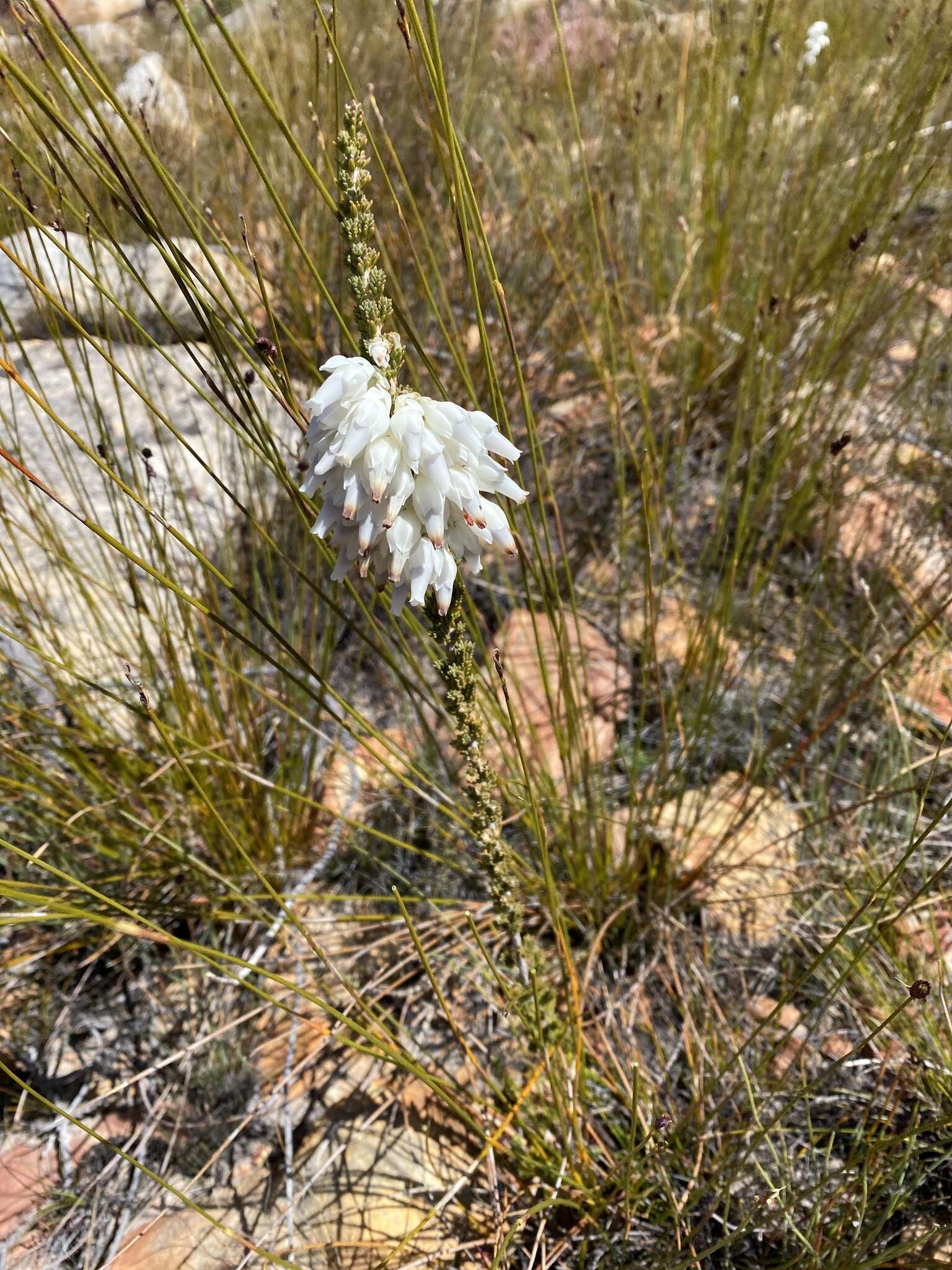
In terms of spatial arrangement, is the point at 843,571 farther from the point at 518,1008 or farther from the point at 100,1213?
the point at 100,1213

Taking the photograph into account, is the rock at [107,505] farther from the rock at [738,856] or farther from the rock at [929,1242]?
the rock at [929,1242]

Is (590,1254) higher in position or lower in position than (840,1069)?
lower

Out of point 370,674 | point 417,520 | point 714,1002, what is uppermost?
point 370,674

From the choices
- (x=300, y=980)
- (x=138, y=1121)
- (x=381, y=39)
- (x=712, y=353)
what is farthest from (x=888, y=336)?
(x=381, y=39)

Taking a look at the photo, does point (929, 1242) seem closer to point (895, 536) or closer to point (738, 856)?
point (738, 856)

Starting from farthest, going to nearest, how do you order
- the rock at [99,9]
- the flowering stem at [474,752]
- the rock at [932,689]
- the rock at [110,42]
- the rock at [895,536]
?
1. the rock at [99,9]
2. the rock at [110,42]
3. the rock at [895,536]
4. the rock at [932,689]
5. the flowering stem at [474,752]

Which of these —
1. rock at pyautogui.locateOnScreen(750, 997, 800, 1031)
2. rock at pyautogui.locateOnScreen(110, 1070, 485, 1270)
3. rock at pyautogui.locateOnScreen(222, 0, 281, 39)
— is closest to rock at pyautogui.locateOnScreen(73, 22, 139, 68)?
rock at pyautogui.locateOnScreen(222, 0, 281, 39)

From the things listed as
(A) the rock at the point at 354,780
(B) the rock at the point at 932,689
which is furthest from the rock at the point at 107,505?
(B) the rock at the point at 932,689
